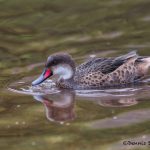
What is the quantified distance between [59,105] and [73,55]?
2430mm

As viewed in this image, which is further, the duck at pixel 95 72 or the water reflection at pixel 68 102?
the duck at pixel 95 72

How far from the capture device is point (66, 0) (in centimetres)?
1502

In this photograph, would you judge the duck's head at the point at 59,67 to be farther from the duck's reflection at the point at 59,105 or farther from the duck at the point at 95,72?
the duck's reflection at the point at 59,105

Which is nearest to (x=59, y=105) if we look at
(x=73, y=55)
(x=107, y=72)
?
(x=107, y=72)

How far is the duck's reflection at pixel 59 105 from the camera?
8.54m

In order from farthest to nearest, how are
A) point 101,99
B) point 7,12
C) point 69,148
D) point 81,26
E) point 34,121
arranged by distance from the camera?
point 7,12 → point 81,26 → point 101,99 → point 34,121 → point 69,148

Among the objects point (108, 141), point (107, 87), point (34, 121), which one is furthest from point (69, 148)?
point (107, 87)

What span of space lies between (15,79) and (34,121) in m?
2.02

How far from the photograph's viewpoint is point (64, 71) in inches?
400

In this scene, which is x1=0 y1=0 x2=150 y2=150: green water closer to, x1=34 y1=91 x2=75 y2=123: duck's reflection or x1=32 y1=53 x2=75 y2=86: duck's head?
x1=34 y1=91 x2=75 y2=123: duck's reflection

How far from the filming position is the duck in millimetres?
9883

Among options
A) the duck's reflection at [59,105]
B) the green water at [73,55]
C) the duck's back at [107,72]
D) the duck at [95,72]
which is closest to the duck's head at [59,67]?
the duck at [95,72]

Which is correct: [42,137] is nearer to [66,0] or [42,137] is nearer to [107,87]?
[107,87]

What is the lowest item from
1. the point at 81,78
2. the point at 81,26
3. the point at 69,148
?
the point at 69,148
